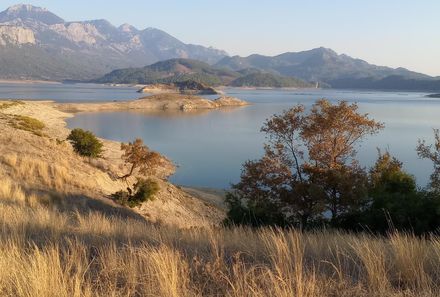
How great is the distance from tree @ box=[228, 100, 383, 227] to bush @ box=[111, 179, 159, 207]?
12.5 feet

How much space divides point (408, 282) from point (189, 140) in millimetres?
60182

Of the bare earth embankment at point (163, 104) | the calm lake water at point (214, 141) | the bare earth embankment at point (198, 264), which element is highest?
the bare earth embankment at point (198, 264)

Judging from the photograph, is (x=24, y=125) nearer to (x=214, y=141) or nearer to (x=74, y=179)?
(x=74, y=179)

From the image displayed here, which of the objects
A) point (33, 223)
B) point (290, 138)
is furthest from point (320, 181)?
point (33, 223)

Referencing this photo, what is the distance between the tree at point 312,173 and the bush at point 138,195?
381 centimetres

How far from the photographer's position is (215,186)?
37250 millimetres

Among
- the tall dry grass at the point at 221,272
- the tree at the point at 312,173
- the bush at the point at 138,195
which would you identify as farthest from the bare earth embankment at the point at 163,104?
the tall dry grass at the point at 221,272

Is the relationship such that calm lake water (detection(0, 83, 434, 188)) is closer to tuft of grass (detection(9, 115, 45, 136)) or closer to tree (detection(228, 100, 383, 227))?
tuft of grass (detection(9, 115, 45, 136))

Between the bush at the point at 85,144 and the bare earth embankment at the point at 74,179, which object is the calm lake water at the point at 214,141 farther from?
the bare earth embankment at the point at 74,179

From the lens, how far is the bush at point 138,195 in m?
20.4

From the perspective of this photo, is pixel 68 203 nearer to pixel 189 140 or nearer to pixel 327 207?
pixel 327 207

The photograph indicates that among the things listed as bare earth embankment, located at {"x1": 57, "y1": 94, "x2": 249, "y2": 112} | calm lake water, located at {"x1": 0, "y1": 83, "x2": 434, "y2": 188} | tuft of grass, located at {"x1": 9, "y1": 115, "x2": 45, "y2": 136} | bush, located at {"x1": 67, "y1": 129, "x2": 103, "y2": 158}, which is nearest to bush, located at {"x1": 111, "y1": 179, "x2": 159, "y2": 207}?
bush, located at {"x1": 67, "y1": 129, "x2": 103, "y2": 158}

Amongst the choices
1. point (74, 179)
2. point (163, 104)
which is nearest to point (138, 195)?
point (74, 179)

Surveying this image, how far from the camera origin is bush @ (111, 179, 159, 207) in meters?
20.4
